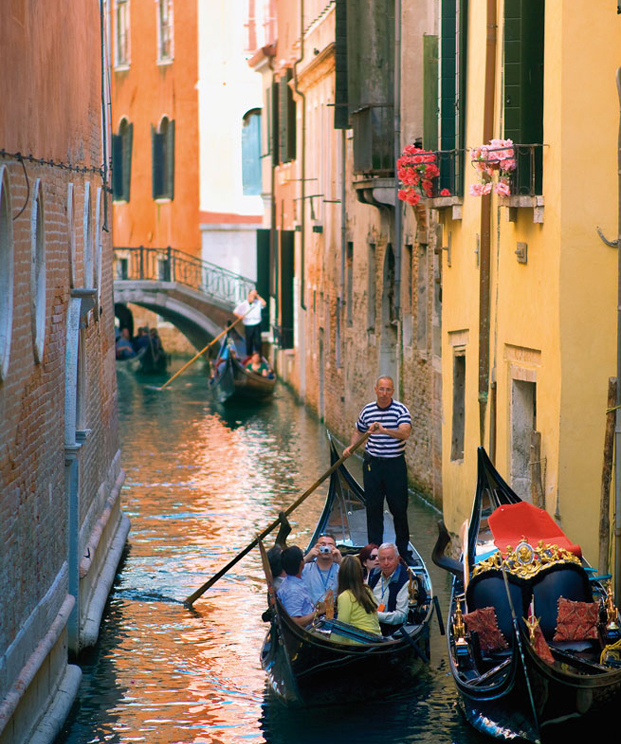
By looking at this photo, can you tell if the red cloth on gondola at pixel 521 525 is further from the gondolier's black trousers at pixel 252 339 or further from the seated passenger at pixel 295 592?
the gondolier's black trousers at pixel 252 339

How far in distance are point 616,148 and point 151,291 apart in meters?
23.9

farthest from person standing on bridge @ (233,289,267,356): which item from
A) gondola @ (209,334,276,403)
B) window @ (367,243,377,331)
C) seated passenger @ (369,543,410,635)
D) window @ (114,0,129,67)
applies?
seated passenger @ (369,543,410,635)

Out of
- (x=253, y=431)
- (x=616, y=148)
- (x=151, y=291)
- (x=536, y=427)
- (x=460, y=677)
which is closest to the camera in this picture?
(x=460, y=677)

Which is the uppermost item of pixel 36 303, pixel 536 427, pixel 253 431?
pixel 36 303

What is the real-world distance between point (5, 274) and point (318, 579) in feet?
10.1

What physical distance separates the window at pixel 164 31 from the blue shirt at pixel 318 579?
1052 inches

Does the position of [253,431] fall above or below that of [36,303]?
below

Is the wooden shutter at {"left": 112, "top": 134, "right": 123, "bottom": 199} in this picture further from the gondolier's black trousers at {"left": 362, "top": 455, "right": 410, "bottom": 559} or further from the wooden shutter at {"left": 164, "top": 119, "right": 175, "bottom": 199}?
the gondolier's black trousers at {"left": 362, "top": 455, "right": 410, "bottom": 559}

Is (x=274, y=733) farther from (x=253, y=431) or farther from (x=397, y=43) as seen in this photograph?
(x=253, y=431)

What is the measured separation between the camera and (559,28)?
895 centimetres

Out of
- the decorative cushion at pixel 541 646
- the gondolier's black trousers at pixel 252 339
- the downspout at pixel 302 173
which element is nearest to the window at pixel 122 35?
the gondolier's black trousers at pixel 252 339

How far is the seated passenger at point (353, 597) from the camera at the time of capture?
8219 mm

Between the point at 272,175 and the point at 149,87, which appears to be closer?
the point at 272,175

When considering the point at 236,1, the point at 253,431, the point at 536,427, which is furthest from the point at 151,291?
the point at 536,427
